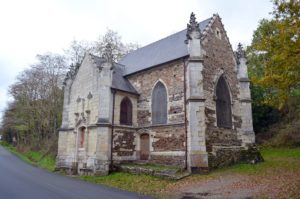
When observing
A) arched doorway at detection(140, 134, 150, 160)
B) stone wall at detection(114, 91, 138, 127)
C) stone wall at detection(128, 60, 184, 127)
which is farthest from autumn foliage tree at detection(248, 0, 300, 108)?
stone wall at detection(114, 91, 138, 127)

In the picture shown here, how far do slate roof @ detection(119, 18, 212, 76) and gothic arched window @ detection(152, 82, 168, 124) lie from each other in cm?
186

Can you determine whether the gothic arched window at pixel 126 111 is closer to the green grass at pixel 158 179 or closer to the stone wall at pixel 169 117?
the stone wall at pixel 169 117

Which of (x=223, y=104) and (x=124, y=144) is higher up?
(x=223, y=104)

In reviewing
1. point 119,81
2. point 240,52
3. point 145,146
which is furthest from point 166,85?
point 240,52

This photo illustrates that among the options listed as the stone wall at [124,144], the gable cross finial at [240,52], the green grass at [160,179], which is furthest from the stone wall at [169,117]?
the gable cross finial at [240,52]

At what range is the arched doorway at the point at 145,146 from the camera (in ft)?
60.6

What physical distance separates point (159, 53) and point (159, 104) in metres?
4.70

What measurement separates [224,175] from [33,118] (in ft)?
98.5

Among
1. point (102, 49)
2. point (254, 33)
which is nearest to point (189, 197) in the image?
point (254, 33)

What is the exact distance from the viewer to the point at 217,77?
18.3 meters

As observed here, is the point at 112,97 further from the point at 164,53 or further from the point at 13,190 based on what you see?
the point at 13,190

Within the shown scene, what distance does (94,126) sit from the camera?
18.2 m

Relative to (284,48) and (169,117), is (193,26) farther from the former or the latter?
(284,48)

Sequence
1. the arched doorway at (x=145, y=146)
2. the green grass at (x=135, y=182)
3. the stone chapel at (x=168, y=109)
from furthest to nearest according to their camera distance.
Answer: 1. the arched doorway at (x=145, y=146)
2. the stone chapel at (x=168, y=109)
3. the green grass at (x=135, y=182)
